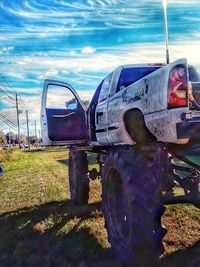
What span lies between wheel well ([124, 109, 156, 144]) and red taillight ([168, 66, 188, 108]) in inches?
36.1

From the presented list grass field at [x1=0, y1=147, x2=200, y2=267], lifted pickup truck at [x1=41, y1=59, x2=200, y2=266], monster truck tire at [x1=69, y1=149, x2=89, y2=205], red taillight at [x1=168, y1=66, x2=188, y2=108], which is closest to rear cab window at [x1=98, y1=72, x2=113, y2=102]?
lifted pickup truck at [x1=41, y1=59, x2=200, y2=266]

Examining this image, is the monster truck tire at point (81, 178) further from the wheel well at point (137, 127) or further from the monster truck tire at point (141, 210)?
the monster truck tire at point (141, 210)

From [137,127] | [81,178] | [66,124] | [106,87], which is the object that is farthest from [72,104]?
[137,127]

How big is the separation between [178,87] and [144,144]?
1364mm

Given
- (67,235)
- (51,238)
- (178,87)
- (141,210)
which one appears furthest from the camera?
(67,235)

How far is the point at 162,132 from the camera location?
4.60 metres

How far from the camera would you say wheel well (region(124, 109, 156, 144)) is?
5.33 metres

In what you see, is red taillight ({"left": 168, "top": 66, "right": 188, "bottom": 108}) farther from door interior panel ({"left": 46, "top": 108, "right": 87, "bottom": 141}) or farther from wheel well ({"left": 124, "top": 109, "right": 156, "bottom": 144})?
door interior panel ({"left": 46, "top": 108, "right": 87, "bottom": 141})

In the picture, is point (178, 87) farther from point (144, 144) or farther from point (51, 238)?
point (51, 238)

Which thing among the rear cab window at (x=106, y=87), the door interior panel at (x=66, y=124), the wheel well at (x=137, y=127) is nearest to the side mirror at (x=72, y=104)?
the door interior panel at (x=66, y=124)

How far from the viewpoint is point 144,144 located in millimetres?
5469

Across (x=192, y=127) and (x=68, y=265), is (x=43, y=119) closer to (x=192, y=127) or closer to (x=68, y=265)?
(x=68, y=265)

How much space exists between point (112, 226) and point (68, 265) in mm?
873

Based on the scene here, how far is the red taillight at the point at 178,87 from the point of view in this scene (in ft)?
13.9
